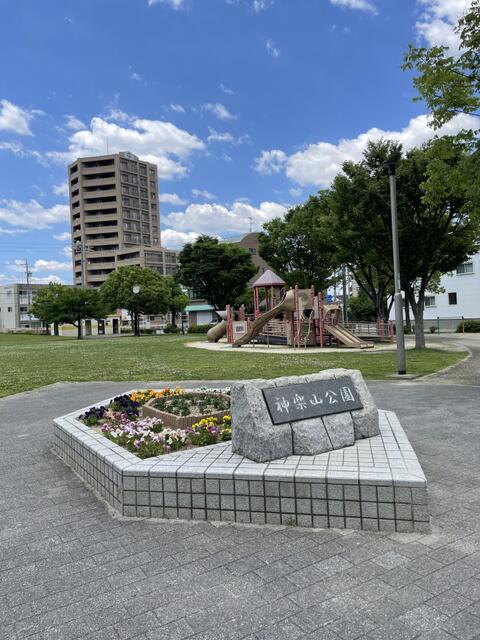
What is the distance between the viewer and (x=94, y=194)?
89.1 metres

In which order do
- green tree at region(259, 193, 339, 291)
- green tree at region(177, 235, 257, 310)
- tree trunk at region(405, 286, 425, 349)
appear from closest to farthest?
tree trunk at region(405, 286, 425, 349) → green tree at region(259, 193, 339, 291) → green tree at region(177, 235, 257, 310)

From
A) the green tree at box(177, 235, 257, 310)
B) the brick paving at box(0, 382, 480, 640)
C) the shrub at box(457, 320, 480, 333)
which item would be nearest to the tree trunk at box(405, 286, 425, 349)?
the shrub at box(457, 320, 480, 333)

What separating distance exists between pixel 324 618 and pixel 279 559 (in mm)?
671

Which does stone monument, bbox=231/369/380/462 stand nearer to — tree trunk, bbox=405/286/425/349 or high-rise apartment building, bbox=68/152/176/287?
tree trunk, bbox=405/286/425/349

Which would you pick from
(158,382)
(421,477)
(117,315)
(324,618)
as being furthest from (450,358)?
(117,315)

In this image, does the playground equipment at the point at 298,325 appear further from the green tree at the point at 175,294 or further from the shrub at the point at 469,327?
the green tree at the point at 175,294

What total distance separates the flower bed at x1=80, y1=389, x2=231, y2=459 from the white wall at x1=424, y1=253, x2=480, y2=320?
124ft

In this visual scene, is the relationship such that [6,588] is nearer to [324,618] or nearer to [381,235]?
[324,618]

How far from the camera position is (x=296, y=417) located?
438 cm

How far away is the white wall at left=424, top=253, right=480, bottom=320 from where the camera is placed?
132 ft


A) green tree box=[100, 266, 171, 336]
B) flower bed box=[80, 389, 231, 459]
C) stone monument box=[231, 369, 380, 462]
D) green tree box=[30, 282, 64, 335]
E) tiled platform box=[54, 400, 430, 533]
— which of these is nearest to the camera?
tiled platform box=[54, 400, 430, 533]

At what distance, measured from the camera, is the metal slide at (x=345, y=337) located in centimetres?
2409

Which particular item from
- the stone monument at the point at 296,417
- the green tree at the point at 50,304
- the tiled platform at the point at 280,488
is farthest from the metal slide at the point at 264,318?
the green tree at the point at 50,304

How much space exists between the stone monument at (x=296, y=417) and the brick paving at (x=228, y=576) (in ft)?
2.48
